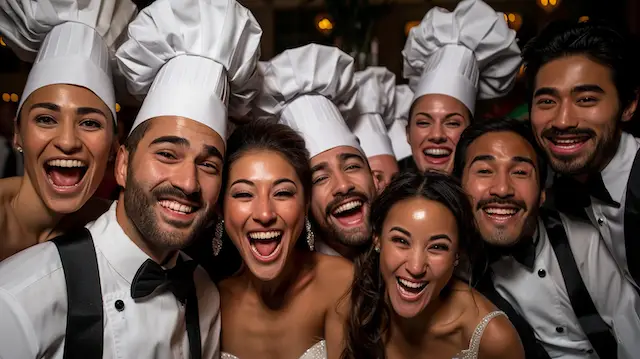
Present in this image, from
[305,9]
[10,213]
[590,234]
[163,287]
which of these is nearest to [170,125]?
[163,287]

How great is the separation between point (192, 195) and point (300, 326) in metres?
0.78

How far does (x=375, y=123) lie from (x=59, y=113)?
1715mm

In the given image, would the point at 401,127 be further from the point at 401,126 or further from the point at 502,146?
the point at 502,146

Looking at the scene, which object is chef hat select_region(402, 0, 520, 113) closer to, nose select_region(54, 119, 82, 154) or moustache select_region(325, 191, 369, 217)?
moustache select_region(325, 191, 369, 217)

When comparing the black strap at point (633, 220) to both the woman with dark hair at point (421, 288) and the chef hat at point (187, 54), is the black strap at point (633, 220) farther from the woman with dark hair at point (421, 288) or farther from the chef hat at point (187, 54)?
the chef hat at point (187, 54)

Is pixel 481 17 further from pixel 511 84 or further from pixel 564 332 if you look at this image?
pixel 564 332

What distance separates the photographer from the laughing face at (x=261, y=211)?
2314 mm

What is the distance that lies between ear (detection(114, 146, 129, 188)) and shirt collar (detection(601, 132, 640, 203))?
193 cm

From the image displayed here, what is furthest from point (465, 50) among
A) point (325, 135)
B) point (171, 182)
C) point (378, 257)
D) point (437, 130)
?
point (171, 182)

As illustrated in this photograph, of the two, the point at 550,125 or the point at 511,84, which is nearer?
the point at 550,125

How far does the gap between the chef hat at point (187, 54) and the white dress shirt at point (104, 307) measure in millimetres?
457

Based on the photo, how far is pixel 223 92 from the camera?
235cm

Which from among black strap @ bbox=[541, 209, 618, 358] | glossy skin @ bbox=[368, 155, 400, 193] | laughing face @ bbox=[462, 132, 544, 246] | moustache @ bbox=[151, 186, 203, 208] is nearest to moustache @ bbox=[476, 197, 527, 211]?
laughing face @ bbox=[462, 132, 544, 246]

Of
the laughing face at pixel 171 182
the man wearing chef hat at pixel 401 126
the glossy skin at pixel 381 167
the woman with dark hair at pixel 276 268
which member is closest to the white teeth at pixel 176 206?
the laughing face at pixel 171 182
